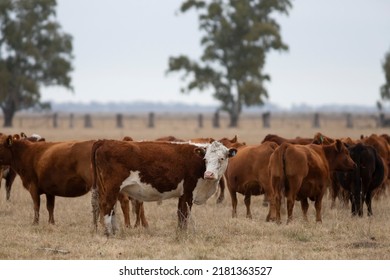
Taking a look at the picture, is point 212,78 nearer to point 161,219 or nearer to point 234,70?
point 234,70

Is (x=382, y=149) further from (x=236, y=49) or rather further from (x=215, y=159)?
(x=236, y=49)

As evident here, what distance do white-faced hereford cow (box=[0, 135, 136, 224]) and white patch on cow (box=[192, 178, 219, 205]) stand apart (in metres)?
1.81

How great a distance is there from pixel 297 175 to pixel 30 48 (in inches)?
1787

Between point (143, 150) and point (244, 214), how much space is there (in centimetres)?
392

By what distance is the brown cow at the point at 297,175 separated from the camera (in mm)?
13664

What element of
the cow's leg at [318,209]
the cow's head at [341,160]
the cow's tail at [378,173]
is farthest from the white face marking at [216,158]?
the cow's tail at [378,173]

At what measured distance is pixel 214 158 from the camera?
12.3 metres

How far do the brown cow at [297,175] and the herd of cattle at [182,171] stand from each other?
0.02 metres

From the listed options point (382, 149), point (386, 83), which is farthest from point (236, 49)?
point (382, 149)

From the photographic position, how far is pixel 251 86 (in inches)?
2285

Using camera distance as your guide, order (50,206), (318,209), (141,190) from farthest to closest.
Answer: (318,209) < (50,206) < (141,190)

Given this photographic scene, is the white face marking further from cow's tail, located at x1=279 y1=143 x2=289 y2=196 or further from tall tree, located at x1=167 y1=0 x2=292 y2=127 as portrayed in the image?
tall tree, located at x1=167 y1=0 x2=292 y2=127

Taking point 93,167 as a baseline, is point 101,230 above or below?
below
